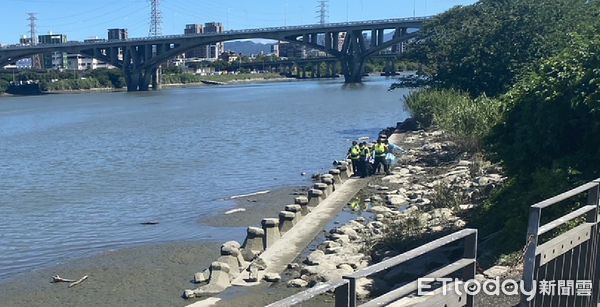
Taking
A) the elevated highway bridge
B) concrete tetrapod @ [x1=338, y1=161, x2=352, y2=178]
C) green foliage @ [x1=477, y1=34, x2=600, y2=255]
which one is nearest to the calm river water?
concrete tetrapod @ [x1=338, y1=161, x2=352, y2=178]

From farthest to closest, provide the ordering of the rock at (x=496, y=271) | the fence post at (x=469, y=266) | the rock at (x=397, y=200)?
1. the rock at (x=397, y=200)
2. the rock at (x=496, y=271)
3. the fence post at (x=469, y=266)

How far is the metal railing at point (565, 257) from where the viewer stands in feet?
16.8

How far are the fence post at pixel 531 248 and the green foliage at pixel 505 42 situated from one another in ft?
81.6

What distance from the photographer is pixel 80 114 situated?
70.4m

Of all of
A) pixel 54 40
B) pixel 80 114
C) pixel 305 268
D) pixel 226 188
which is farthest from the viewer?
pixel 54 40

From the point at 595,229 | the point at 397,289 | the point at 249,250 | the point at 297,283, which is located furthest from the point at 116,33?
the point at 397,289

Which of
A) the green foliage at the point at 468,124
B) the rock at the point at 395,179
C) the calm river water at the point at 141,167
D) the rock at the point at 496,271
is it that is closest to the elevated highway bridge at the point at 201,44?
the calm river water at the point at 141,167

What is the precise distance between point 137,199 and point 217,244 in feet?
27.3

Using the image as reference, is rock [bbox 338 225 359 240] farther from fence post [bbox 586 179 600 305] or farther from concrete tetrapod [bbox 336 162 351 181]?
fence post [bbox 586 179 600 305]

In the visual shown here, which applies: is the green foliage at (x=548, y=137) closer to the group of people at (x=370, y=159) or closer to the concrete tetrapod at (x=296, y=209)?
the concrete tetrapod at (x=296, y=209)

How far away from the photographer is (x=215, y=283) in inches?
492

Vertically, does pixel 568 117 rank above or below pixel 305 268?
above

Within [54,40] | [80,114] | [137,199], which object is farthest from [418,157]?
[54,40]

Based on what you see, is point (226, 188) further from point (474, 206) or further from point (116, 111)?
point (116, 111)
